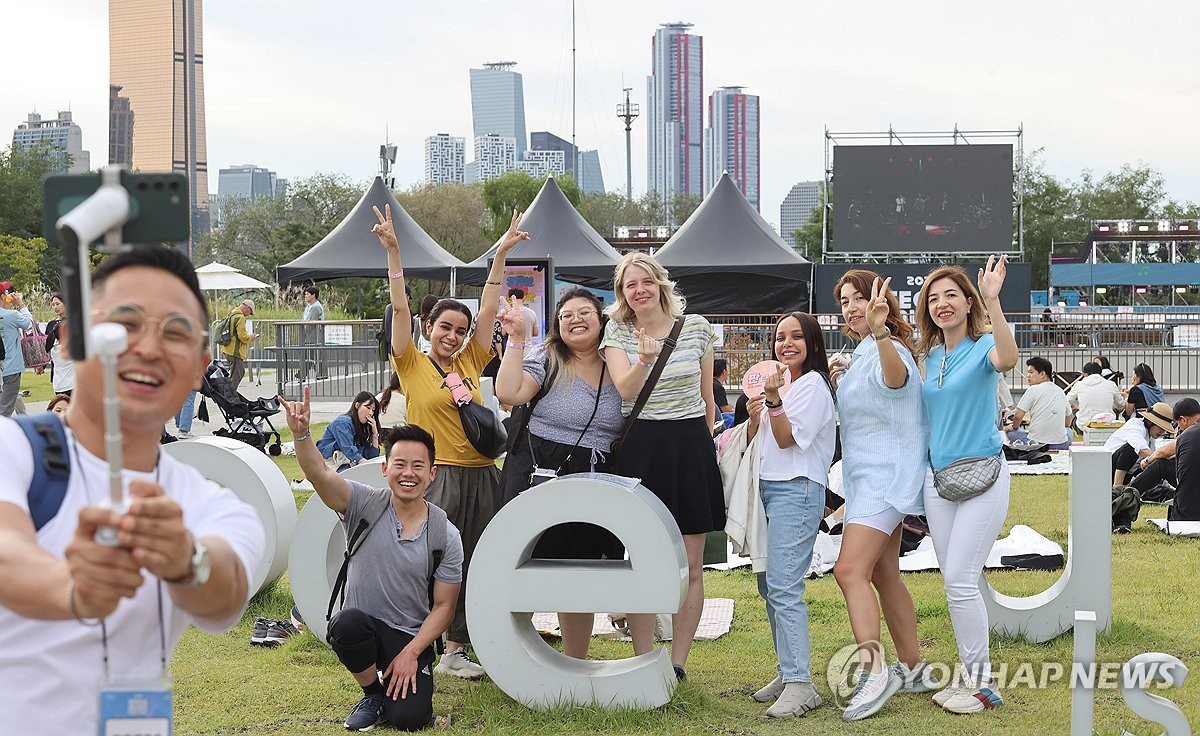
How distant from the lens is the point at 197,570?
196 centimetres

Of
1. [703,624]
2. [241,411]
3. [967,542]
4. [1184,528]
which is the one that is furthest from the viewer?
[241,411]

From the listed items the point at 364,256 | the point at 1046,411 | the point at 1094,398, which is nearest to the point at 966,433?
the point at 1046,411

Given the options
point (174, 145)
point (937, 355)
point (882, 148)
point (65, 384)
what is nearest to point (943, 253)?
point (882, 148)

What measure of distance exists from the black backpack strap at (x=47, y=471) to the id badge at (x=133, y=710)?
12.2 inches

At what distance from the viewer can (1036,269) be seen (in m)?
77.1

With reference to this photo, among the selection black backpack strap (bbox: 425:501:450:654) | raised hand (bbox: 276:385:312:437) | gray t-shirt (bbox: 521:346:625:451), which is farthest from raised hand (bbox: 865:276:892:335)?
raised hand (bbox: 276:385:312:437)

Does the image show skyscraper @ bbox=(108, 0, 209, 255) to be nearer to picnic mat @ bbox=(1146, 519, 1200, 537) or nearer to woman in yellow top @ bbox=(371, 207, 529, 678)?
picnic mat @ bbox=(1146, 519, 1200, 537)

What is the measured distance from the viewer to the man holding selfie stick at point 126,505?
6.75ft

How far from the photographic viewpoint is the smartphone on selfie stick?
1857 millimetres

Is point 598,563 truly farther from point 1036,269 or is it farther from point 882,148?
point 1036,269

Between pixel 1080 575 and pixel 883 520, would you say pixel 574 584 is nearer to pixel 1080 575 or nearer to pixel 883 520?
pixel 883 520

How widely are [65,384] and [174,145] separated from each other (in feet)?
446

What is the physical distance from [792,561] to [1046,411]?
31.4 feet

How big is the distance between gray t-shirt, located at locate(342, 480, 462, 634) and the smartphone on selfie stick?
3.43 metres
